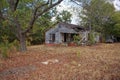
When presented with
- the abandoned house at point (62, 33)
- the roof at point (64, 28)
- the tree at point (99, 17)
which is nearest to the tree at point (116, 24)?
the tree at point (99, 17)

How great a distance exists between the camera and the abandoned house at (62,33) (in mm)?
34250

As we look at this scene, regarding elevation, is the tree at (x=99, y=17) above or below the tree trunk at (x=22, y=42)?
above

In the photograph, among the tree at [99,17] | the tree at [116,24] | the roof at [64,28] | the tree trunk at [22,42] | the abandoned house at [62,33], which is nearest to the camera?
the tree trunk at [22,42]

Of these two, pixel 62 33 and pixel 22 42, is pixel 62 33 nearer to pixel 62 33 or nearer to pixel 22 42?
pixel 62 33

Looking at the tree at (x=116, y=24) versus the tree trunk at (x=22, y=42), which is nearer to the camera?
the tree trunk at (x=22, y=42)

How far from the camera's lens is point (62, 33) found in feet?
116

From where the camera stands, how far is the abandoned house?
1348 inches

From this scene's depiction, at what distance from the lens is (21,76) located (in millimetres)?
8094

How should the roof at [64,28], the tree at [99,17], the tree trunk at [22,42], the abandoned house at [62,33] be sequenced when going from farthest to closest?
the tree at [99,17] → the abandoned house at [62,33] → the roof at [64,28] → the tree trunk at [22,42]

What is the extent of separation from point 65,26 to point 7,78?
2700 cm

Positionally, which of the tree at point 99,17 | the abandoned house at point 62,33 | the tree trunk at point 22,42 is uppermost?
the tree at point 99,17

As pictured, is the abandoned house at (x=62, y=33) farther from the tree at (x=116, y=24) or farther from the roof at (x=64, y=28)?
the tree at (x=116, y=24)

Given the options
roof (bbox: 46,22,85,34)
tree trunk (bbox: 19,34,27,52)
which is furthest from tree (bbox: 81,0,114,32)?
tree trunk (bbox: 19,34,27,52)

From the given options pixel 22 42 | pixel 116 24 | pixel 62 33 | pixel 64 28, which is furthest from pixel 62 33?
pixel 22 42
